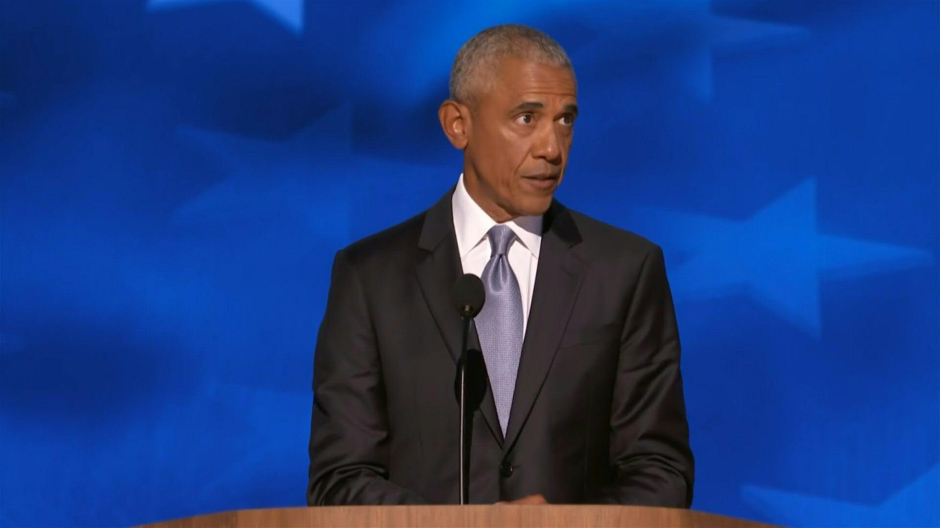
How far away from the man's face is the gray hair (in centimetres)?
2

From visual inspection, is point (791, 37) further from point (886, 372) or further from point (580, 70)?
point (886, 372)

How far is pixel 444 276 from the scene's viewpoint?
2.88 m

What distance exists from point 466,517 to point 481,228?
110 cm

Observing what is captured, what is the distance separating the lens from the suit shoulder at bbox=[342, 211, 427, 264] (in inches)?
116

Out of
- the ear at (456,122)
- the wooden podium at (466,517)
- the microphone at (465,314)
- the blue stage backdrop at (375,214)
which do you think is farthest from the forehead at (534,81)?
the wooden podium at (466,517)

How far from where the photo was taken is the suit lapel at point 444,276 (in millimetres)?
2732

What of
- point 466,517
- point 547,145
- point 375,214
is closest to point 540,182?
point 547,145

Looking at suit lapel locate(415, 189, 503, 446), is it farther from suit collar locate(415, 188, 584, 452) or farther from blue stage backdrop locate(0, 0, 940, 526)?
blue stage backdrop locate(0, 0, 940, 526)

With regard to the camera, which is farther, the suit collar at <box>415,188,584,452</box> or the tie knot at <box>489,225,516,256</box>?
the tie knot at <box>489,225,516,256</box>

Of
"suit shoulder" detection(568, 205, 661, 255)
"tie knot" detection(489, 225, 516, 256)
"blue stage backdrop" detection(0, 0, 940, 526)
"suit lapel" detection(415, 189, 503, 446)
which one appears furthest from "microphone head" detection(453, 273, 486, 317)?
"blue stage backdrop" detection(0, 0, 940, 526)

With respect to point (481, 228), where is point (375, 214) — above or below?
above

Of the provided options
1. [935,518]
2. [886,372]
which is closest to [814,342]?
[886,372]

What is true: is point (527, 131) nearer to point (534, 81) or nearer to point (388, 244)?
point (534, 81)

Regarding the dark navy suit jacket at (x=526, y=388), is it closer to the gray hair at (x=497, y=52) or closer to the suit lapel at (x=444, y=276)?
the suit lapel at (x=444, y=276)
